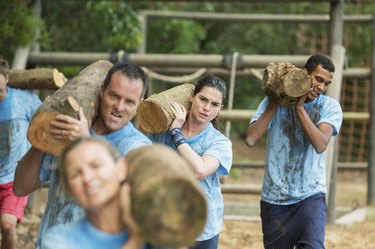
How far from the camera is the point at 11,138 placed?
672cm

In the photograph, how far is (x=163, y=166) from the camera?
3139 millimetres

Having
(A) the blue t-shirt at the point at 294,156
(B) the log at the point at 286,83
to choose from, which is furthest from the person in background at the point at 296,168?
(B) the log at the point at 286,83

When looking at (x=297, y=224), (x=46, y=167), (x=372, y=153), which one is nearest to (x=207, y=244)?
(x=297, y=224)

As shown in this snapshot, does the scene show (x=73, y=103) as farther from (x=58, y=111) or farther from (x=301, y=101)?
(x=301, y=101)

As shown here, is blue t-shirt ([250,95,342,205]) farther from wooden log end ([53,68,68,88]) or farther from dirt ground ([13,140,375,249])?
dirt ground ([13,140,375,249])

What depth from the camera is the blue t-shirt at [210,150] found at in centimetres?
505

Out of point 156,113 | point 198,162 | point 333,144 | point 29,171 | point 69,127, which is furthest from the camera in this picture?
point 333,144

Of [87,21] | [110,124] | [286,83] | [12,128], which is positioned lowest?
[12,128]

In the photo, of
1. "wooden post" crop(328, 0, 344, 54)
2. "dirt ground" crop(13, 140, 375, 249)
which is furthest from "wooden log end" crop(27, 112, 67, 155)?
"wooden post" crop(328, 0, 344, 54)

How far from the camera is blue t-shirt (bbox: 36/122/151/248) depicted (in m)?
3.89

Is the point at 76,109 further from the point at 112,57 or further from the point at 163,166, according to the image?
the point at 112,57

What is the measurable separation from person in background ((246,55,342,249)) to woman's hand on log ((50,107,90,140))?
2.17 metres

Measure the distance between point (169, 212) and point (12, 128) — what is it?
3904 millimetres

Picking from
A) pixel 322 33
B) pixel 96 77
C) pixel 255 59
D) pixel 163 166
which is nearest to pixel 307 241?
pixel 96 77
